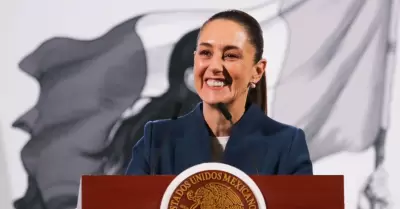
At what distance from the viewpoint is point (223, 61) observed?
1586 millimetres

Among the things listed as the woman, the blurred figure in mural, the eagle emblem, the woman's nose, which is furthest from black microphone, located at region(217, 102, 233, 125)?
the eagle emblem

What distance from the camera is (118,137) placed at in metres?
2.09

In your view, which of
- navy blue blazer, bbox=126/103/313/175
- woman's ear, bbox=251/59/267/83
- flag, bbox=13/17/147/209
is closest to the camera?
navy blue blazer, bbox=126/103/313/175

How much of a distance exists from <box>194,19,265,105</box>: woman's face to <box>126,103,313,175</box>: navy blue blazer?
3.2 inches

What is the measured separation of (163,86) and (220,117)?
1.70ft

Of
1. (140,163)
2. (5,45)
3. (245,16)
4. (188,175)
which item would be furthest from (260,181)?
(5,45)

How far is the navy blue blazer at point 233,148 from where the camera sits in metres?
1.56

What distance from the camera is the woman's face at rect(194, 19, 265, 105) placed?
5.21 ft

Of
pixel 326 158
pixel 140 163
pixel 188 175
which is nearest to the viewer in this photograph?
pixel 188 175

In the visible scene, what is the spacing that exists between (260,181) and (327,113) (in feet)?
3.30

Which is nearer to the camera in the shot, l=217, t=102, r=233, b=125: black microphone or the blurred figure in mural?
l=217, t=102, r=233, b=125: black microphone

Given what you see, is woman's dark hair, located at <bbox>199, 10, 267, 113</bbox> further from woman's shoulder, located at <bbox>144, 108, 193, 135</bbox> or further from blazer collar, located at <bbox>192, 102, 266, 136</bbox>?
woman's shoulder, located at <bbox>144, 108, 193, 135</bbox>

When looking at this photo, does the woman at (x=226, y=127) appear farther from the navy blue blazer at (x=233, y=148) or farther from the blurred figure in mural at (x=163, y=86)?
the blurred figure in mural at (x=163, y=86)

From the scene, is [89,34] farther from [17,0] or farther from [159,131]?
[159,131]
